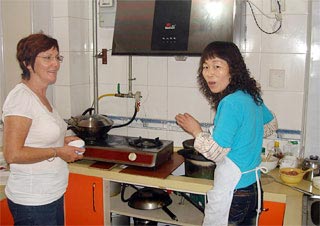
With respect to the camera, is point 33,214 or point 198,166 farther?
point 198,166

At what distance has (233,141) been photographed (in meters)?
1.52

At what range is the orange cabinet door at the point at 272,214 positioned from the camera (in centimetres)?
180

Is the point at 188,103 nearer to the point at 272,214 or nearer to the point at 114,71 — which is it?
the point at 114,71

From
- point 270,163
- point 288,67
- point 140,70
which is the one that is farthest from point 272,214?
point 140,70

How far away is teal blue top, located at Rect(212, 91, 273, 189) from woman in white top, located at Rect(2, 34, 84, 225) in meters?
0.66

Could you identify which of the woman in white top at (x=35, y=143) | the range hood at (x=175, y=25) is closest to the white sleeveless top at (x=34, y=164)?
the woman in white top at (x=35, y=143)

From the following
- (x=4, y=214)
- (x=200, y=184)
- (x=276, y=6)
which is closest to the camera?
(x=200, y=184)

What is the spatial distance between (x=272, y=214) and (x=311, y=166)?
376 mm

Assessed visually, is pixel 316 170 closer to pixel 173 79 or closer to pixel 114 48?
pixel 173 79

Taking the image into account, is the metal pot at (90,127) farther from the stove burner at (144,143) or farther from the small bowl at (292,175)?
the small bowl at (292,175)

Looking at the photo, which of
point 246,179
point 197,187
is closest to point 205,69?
point 246,179

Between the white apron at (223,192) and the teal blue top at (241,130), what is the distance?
3 cm

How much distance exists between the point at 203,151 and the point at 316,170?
842 millimetres

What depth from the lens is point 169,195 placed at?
240 centimetres
